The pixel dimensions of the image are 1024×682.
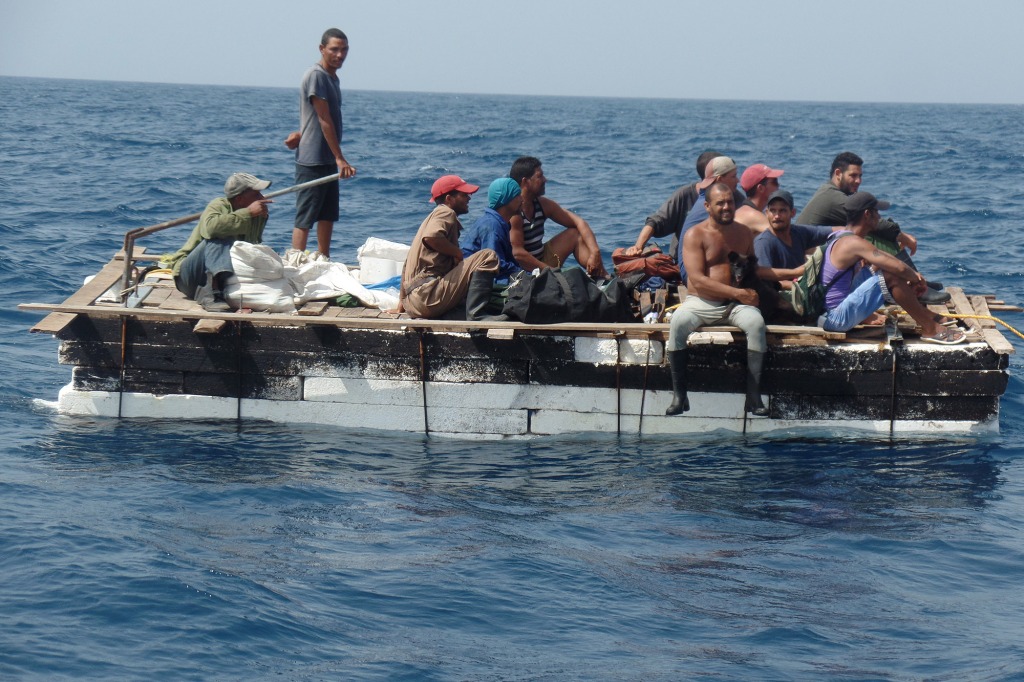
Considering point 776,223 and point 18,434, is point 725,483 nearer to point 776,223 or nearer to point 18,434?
point 776,223

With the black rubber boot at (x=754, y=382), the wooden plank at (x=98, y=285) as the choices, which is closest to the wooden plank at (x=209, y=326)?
the wooden plank at (x=98, y=285)

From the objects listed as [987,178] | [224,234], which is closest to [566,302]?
[224,234]

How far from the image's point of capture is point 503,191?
9.06 meters

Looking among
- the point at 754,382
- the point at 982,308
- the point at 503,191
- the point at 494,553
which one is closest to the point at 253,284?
the point at 503,191

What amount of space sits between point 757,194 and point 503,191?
242cm

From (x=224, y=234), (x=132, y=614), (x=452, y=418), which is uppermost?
(x=224, y=234)

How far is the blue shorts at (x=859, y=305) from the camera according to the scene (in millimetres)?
8336

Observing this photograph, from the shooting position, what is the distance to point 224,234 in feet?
30.2

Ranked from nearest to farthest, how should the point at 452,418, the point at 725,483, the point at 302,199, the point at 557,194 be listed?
the point at 725,483
the point at 452,418
the point at 302,199
the point at 557,194

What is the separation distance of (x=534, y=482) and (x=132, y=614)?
3.05 m

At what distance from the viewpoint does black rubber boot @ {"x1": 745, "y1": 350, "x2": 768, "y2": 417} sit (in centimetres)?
836

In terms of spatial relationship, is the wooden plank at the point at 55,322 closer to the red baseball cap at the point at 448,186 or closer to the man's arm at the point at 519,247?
the red baseball cap at the point at 448,186

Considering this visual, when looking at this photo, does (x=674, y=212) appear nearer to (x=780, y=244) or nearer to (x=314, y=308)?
(x=780, y=244)

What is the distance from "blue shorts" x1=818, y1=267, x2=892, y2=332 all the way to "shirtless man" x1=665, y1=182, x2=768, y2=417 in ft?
1.89
